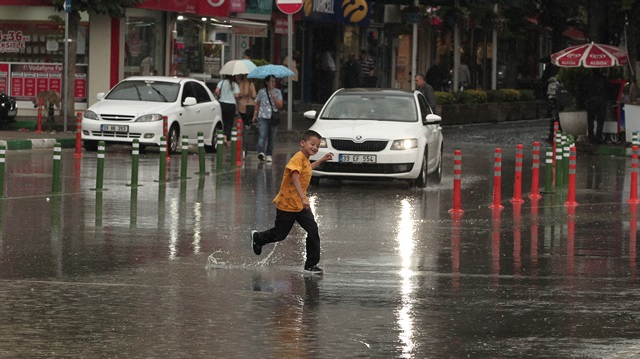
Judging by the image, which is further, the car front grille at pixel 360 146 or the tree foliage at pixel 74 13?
the tree foliage at pixel 74 13

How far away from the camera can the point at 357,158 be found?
2066 cm

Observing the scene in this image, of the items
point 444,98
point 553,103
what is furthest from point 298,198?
point 444,98

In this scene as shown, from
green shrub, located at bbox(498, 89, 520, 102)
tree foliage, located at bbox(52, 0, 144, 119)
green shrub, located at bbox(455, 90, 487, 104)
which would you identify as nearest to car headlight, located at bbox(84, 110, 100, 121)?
tree foliage, located at bbox(52, 0, 144, 119)

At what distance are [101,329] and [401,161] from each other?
1185cm

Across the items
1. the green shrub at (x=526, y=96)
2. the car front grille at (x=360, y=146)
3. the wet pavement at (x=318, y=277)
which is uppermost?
the green shrub at (x=526, y=96)

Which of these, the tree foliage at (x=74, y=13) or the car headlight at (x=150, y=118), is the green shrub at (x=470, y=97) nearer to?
the tree foliage at (x=74, y=13)

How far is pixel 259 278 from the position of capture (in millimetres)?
11789

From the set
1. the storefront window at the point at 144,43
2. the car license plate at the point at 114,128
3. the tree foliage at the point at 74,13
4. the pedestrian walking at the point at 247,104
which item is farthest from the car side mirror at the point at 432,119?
the storefront window at the point at 144,43

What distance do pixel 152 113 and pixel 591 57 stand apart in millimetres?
11458

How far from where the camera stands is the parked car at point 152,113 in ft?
87.9

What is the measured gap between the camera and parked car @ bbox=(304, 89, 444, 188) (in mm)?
20703

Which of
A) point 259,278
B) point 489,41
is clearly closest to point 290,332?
point 259,278

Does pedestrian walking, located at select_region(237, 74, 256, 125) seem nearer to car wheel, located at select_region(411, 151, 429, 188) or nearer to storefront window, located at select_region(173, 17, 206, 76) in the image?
car wheel, located at select_region(411, 151, 429, 188)

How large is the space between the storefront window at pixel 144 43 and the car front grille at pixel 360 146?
18.1 m
